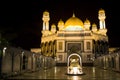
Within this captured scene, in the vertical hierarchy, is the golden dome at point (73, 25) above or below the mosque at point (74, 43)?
above

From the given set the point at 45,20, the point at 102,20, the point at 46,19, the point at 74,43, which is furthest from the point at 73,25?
the point at 102,20

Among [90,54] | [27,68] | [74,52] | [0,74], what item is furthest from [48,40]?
[0,74]

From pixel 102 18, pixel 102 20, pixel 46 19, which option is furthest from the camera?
pixel 46 19

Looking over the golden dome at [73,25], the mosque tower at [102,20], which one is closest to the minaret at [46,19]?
the golden dome at [73,25]

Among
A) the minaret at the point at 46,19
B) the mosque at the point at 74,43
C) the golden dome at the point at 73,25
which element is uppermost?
the minaret at the point at 46,19

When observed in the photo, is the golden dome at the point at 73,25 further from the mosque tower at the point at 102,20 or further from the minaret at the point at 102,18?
the minaret at the point at 102,18

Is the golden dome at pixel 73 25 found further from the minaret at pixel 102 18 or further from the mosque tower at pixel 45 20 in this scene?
the minaret at pixel 102 18

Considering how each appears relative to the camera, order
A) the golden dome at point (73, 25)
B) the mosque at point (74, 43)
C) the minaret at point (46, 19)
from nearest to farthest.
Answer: the mosque at point (74, 43) → the golden dome at point (73, 25) → the minaret at point (46, 19)

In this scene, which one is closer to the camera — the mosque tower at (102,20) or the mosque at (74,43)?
the mosque at (74,43)

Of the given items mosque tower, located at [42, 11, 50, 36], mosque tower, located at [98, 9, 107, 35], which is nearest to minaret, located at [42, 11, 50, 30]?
mosque tower, located at [42, 11, 50, 36]

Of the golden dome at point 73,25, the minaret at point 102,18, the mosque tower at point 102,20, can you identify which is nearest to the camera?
the golden dome at point 73,25

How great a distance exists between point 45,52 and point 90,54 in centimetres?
1384

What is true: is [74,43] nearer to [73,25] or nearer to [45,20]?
[73,25]

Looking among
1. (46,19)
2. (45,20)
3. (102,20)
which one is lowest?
(102,20)
